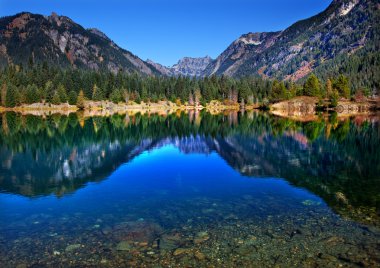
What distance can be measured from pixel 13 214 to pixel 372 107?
168149mm

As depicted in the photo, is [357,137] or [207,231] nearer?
[207,231]

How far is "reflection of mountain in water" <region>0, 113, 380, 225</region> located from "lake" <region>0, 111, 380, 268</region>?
0.15 meters

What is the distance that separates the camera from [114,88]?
633ft

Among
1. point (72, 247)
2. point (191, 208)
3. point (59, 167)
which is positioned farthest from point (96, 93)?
point (72, 247)

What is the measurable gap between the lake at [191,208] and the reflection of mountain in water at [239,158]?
155 mm

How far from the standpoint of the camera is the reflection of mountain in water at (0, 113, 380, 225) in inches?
1109

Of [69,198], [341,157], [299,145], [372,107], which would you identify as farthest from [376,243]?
[372,107]

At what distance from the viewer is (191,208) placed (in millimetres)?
23172

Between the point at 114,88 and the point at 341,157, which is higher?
the point at 114,88

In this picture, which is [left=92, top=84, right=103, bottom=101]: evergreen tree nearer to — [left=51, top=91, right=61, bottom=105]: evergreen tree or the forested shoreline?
the forested shoreline

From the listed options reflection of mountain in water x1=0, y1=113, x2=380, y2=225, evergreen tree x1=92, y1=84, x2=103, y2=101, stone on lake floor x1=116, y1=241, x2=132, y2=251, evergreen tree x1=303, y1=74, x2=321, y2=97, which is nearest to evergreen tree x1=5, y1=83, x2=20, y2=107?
evergreen tree x1=92, y1=84, x2=103, y2=101

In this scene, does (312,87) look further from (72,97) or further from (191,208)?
(191,208)

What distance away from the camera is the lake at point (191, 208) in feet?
52.2

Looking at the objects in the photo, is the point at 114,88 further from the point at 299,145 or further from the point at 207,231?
the point at 207,231
